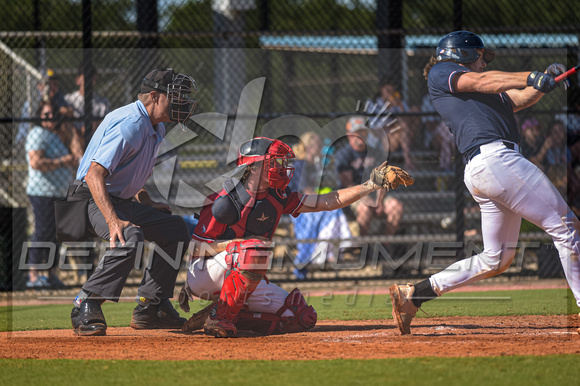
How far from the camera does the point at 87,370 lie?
11.7 ft

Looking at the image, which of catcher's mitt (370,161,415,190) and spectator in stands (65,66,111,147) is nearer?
catcher's mitt (370,161,415,190)

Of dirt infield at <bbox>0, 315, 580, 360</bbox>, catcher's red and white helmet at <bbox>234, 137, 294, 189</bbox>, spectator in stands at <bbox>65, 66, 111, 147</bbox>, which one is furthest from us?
spectator in stands at <bbox>65, 66, 111, 147</bbox>

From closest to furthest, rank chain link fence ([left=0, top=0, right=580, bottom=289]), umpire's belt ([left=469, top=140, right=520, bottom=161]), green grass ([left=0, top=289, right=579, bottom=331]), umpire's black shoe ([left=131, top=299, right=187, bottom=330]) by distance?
umpire's belt ([left=469, top=140, right=520, bottom=161]), umpire's black shoe ([left=131, top=299, right=187, bottom=330]), green grass ([left=0, top=289, right=579, bottom=331]), chain link fence ([left=0, top=0, right=580, bottom=289])

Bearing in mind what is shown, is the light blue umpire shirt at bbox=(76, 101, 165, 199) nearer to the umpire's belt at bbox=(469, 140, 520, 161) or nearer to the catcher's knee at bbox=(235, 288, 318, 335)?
the catcher's knee at bbox=(235, 288, 318, 335)

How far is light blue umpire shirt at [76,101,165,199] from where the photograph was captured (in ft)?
16.0

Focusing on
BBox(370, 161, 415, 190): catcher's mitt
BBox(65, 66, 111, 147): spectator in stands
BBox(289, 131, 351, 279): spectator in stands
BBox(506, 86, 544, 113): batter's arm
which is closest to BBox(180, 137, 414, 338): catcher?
BBox(370, 161, 415, 190): catcher's mitt

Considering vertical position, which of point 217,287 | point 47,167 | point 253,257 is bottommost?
point 217,287

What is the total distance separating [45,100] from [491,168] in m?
5.86

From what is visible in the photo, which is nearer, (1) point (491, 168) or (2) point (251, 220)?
(1) point (491, 168)

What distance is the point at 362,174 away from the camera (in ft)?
28.2

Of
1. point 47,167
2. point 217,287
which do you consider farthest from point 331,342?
point 47,167

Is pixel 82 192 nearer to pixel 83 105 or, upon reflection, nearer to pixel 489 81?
pixel 489 81

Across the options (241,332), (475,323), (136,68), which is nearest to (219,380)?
(241,332)

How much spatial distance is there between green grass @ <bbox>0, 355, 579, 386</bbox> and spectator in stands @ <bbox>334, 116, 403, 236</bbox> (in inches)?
199
